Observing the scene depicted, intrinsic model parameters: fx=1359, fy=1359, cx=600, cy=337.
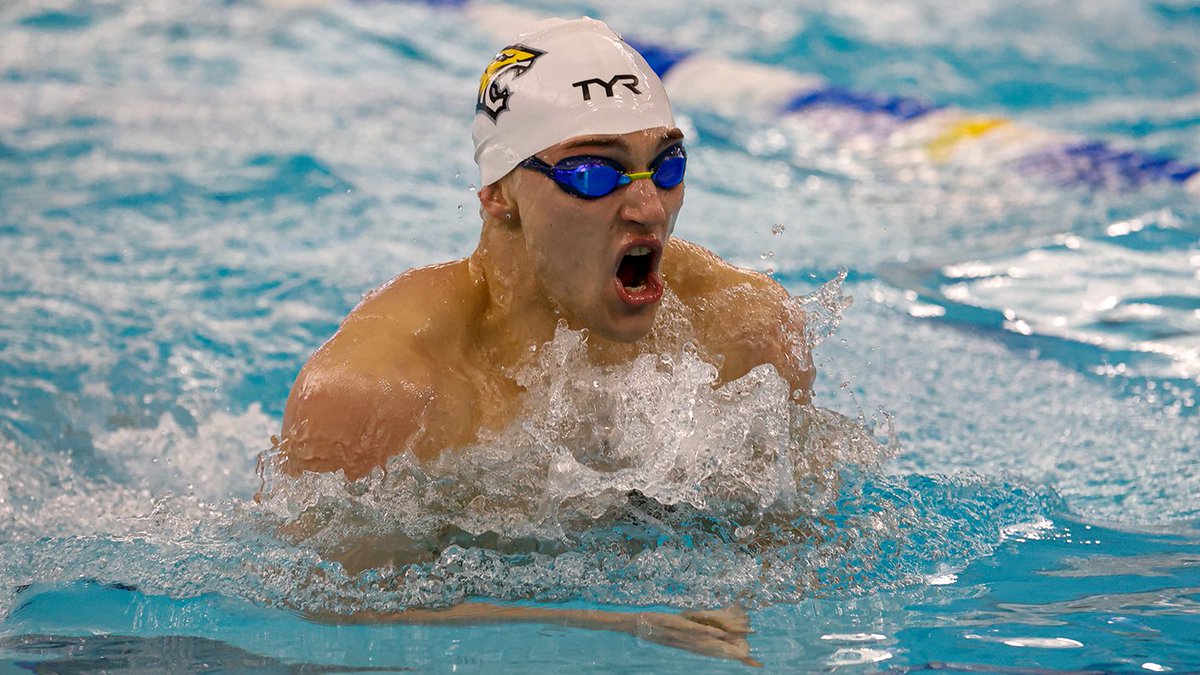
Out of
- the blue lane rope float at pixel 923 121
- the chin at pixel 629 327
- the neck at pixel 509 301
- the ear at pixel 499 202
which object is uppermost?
the blue lane rope float at pixel 923 121

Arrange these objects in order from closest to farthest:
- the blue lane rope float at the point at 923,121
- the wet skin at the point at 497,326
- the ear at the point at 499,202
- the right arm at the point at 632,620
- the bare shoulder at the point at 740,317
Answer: the right arm at the point at 632,620 < the wet skin at the point at 497,326 < the ear at the point at 499,202 < the bare shoulder at the point at 740,317 < the blue lane rope float at the point at 923,121

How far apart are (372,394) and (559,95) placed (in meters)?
0.62

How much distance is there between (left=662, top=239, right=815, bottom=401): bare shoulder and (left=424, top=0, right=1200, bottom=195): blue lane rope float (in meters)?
3.48

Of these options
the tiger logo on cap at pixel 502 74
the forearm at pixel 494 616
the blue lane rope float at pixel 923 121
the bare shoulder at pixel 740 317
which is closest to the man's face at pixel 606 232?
the tiger logo on cap at pixel 502 74

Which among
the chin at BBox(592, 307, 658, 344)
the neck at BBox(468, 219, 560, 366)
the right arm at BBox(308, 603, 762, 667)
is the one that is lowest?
the right arm at BBox(308, 603, 762, 667)

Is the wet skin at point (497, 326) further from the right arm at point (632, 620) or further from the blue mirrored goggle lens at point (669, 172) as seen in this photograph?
the right arm at point (632, 620)

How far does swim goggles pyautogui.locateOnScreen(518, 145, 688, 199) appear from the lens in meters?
2.30

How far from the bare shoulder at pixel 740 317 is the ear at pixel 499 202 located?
1.30ft

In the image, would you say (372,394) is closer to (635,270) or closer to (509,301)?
(509,301)

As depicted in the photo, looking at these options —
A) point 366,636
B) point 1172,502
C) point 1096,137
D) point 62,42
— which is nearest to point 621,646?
point 366,636

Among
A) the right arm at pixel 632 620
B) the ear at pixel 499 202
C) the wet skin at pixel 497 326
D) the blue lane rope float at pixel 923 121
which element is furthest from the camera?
the blue lane rope float at pixel 923 121

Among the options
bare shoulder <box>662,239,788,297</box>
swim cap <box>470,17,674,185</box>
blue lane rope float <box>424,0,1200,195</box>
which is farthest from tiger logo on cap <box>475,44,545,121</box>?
blue lane rope float <box>424,0,1200,195</box>

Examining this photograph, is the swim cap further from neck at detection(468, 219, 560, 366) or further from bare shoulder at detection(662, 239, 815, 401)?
bare shoulder at detection(662, 239, 815, 401)

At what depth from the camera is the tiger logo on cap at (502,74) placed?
2463 millimetres
